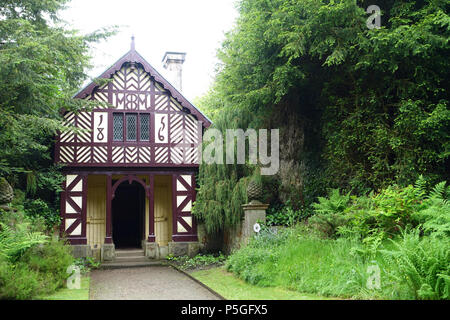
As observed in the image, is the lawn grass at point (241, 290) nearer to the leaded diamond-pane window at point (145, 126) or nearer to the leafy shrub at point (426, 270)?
the leafy shrub at point (426, 270)

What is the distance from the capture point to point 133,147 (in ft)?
44.7

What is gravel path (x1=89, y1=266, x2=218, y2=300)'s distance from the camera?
7.57 metres

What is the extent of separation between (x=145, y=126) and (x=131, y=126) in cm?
43

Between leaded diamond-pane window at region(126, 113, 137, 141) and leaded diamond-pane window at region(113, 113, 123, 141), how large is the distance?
0.21m

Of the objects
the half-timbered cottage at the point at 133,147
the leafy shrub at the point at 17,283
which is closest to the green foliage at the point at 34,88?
the half-timbered cottage at the point at 133,147

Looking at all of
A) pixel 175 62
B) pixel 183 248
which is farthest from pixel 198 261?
pixel 175 62

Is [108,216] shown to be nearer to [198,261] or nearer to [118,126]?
[118,126]

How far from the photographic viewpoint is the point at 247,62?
10953mm

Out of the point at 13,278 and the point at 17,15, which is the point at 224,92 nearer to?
the point at 17,15

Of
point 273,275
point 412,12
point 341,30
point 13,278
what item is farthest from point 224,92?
point 13,278

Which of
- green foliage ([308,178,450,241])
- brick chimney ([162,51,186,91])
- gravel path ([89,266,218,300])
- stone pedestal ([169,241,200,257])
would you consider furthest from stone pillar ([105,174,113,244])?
green foliage ([308,178,450,241])

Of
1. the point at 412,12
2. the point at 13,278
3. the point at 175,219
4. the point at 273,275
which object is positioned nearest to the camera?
the point at 13,278

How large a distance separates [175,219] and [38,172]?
429cm

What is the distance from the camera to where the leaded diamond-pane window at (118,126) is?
1365 centimetres
